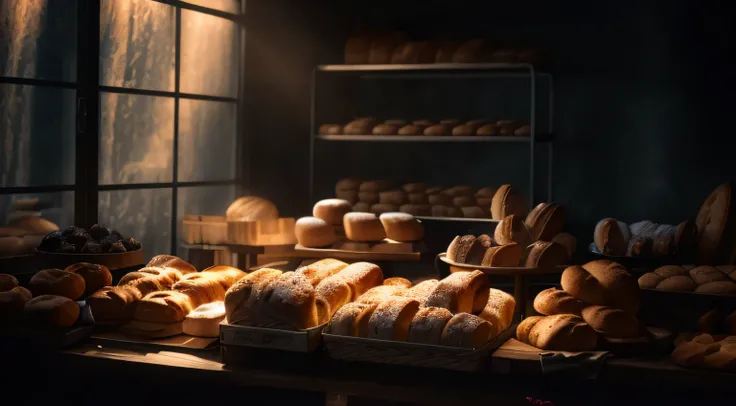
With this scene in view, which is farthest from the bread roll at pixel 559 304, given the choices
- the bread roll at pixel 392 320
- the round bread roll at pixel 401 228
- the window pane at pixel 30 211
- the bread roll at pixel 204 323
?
the window pane at pixel 30 211

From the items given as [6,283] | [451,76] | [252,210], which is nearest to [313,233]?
[252,210]

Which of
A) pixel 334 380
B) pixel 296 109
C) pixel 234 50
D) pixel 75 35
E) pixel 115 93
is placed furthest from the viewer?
pixel 296 109

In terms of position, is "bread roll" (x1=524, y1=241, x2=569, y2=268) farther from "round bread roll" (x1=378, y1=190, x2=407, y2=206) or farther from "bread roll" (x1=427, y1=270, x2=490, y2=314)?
"round bread roll" (x1=378, y1=190, x2=407, y2=206)

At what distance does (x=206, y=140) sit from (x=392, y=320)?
2.88 meters

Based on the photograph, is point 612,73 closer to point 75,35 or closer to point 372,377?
point 75,35

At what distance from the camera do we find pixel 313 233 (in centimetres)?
381

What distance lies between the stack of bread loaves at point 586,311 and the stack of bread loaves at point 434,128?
248 cm

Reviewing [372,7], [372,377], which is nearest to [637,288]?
[372,377]

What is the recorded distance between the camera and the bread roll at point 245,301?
237 cm

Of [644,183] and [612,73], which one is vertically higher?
[612,73]

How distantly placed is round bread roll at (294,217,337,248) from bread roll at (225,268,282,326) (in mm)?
1348

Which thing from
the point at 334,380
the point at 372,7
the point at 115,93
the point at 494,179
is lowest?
the point at 334,380

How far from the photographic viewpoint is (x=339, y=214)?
4.07 metres

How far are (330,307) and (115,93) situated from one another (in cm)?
221
